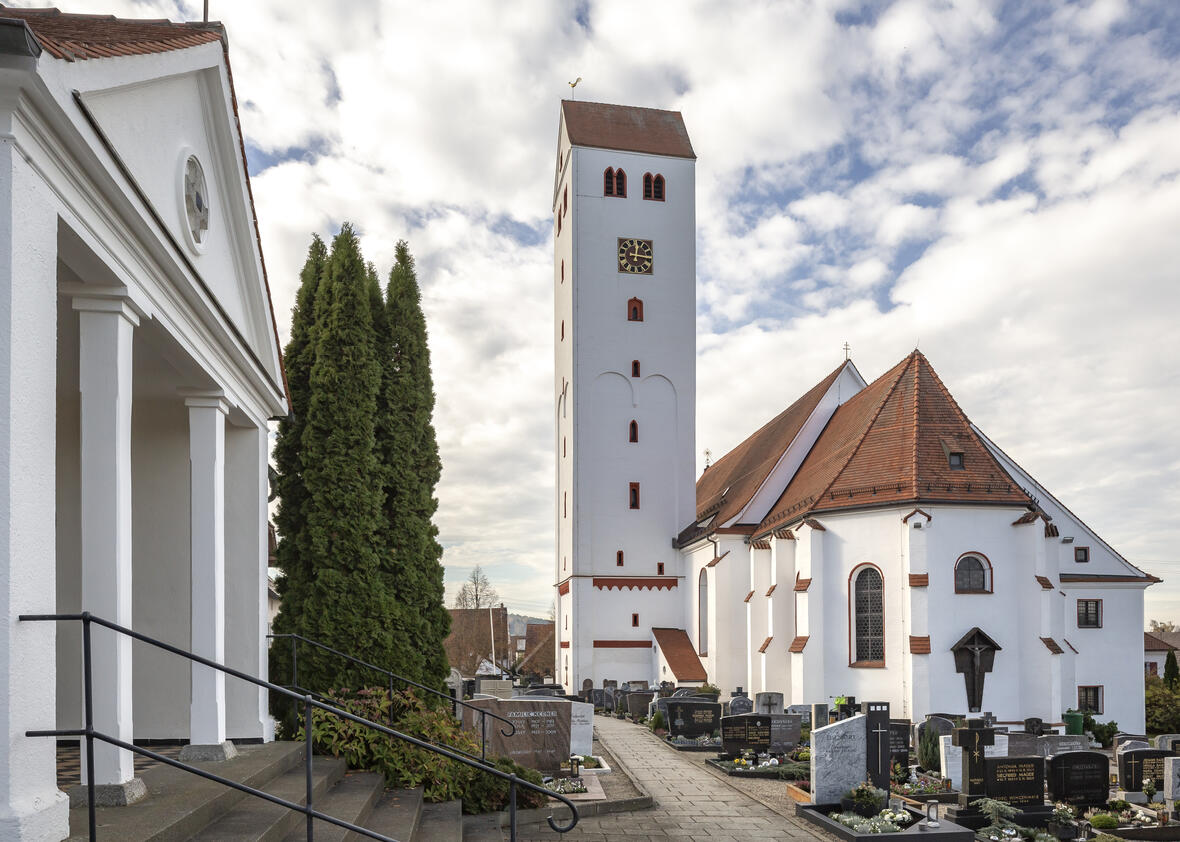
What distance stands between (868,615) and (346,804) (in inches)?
777

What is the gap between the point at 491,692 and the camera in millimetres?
19828

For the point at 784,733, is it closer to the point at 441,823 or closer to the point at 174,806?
the point at 441,823

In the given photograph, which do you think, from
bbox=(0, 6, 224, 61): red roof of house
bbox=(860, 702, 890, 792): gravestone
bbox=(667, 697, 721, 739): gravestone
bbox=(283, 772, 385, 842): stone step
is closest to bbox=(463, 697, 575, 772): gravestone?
bbox=(283, 772, 385, 842): stone step

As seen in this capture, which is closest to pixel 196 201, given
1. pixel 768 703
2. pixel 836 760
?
pixel 836 760

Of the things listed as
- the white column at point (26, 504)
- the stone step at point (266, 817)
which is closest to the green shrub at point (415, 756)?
→ the stone step at point (266, 817)

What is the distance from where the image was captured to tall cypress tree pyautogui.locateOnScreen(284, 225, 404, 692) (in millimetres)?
12523

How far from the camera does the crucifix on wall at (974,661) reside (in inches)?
933

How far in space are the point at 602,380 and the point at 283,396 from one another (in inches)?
1023

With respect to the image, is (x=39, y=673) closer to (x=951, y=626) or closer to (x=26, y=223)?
(x=26, y=223)

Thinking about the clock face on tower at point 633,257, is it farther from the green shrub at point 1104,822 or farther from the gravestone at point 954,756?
the green shrub at point 1104,822

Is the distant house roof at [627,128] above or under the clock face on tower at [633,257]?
above

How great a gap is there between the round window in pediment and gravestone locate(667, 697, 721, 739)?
1638 centimetres

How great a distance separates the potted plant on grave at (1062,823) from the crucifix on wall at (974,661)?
11.5m

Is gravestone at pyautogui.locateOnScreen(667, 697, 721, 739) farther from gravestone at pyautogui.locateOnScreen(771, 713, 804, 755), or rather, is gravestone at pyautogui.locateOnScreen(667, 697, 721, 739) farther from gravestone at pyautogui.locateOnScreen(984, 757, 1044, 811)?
gravestone at pyautogui.locateOnScreen(984, 757, 1044, 811)
